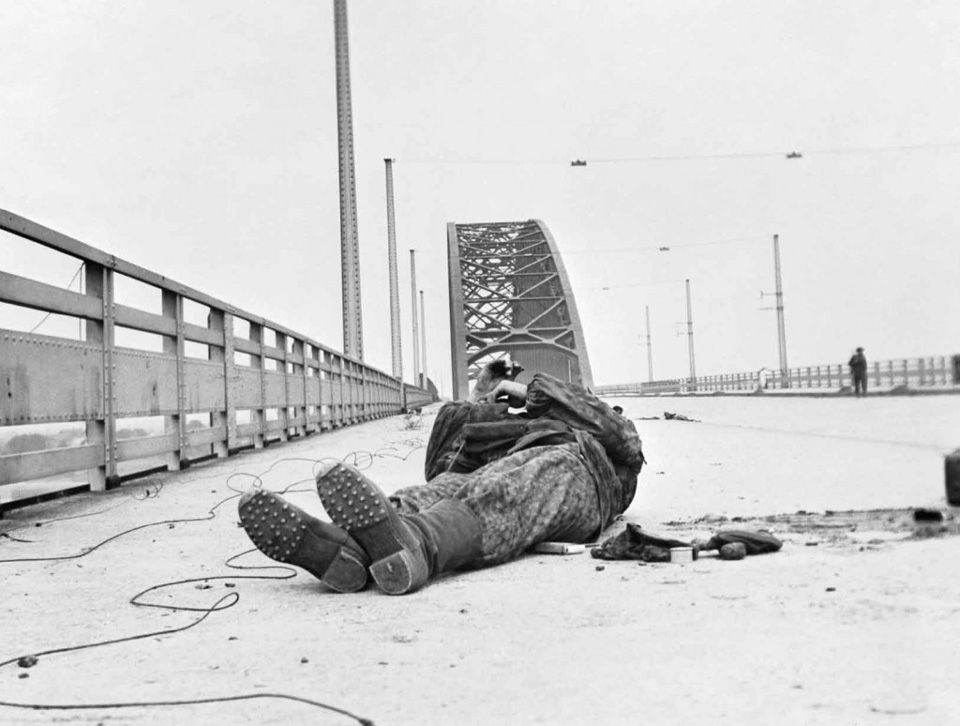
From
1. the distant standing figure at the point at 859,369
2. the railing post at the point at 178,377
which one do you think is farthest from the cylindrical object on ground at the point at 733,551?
the railing post at the point at 178,377

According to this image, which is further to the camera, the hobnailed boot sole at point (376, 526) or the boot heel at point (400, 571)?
the boot heel at point (400, 571)

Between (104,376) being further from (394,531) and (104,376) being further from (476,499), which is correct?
(394,531)

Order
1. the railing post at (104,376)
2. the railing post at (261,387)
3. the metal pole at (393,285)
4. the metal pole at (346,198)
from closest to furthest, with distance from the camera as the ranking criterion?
the railing post at (104,376)
the railing post at (261,387)
the metal pole at (346,198)
the metal pole at (393,285)

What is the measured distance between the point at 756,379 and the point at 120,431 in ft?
13.9

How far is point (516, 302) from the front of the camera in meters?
66.5

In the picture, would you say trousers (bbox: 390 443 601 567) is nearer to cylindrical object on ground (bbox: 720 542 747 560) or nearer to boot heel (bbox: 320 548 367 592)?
boot heel (bbox: 320 548 367 592)

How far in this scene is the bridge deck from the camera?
1.70 meters

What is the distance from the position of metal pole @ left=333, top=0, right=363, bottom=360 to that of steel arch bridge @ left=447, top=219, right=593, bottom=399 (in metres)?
33.3

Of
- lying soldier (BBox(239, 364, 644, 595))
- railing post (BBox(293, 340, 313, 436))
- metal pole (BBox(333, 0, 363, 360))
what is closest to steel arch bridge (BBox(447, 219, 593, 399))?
metal pole (BBox(333, 0, 363, 360))

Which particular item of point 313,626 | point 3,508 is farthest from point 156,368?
point 313,626

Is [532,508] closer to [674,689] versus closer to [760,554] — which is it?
[760,554]

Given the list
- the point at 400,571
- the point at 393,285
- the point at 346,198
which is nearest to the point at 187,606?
the point at 400,571

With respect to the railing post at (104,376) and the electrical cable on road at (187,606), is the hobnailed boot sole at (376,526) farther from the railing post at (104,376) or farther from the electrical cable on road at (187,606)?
the railing post at (104,376)

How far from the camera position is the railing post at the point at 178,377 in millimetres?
6867
